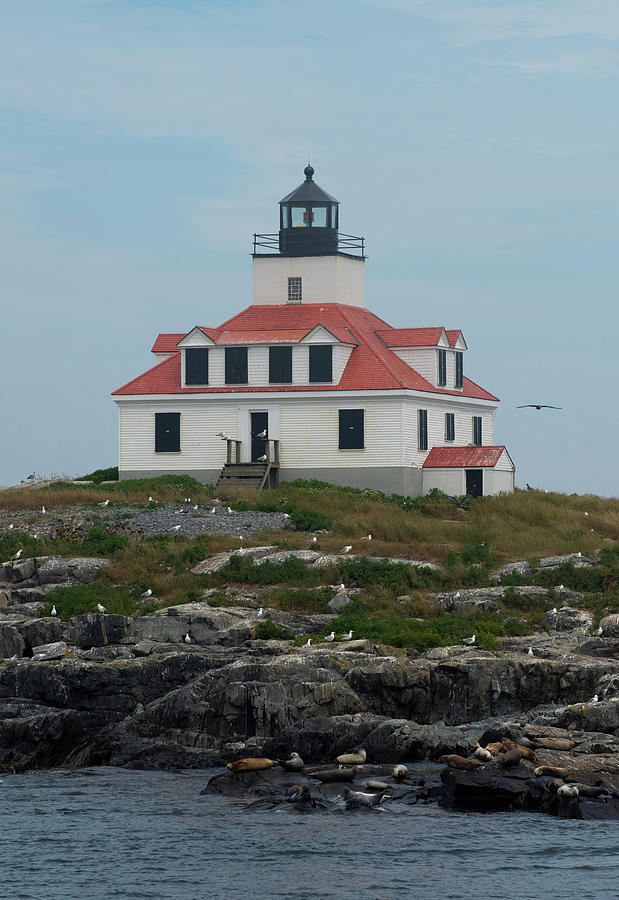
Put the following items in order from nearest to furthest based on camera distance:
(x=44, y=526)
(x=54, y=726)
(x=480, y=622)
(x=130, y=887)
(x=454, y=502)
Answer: (x=130, y=887)
(x=54, y=726)
(x=480, y=622)
(x=44, y=526)
(x=454, y=502)

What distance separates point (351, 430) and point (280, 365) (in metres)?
3.89

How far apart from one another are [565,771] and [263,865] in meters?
6.05

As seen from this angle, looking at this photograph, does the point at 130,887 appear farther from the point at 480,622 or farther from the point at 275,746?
the point at 480,622

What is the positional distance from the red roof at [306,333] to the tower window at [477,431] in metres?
1.19

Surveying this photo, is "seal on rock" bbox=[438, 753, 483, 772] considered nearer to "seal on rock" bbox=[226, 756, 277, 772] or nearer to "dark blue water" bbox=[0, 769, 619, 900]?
"dark blue water" bbox=[0, 769, 619, 900]

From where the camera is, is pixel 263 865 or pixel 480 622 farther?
pixel 480 622

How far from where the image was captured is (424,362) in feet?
182

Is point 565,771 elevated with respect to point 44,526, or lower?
lower

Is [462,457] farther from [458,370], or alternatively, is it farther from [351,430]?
[458,370]

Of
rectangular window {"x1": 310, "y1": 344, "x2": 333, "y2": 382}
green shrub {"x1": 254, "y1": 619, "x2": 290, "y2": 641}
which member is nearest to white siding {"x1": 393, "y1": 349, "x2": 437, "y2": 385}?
rectangular window {"x1": 310, "y1": 344, "x2": 333, "y2": 382}

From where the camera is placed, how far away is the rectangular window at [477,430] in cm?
5778

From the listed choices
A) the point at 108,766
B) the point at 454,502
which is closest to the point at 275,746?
the point at 108,766

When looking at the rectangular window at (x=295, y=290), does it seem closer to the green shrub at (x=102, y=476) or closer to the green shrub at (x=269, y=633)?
the green shrub at (x=102, y=476)

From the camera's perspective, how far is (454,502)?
Answer: 165 ft
